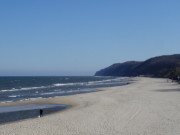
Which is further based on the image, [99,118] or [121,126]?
[99,118]

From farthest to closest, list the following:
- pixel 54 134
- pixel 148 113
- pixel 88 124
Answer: pixel 148 113
pixel 88 124
pixel 54 134

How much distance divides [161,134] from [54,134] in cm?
531

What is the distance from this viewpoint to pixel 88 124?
15.5 meters

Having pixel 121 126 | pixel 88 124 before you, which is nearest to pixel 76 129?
pixel 88 124

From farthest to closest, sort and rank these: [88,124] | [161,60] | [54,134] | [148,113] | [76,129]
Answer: [161,60] < [148,113] < [88,124] < [76,129] < [54,134]

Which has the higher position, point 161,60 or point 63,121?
point 161,60

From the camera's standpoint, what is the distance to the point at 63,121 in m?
16.9

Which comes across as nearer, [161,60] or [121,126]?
[121,126]

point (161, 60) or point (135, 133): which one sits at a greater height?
point (161, 60)

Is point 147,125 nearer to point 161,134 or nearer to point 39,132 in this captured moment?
point 161,134

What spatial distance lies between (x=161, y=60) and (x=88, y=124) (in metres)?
161

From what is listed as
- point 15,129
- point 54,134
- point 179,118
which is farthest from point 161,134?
point 15,129

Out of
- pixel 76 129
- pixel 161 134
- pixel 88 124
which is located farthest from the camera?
pixel 88 124

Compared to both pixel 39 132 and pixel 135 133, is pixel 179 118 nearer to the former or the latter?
pixel 135 133
